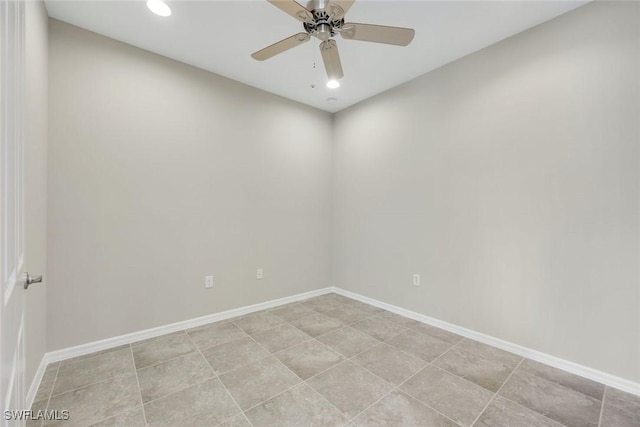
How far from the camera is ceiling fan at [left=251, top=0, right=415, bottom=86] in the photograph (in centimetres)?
150

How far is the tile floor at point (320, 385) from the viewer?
157 cm

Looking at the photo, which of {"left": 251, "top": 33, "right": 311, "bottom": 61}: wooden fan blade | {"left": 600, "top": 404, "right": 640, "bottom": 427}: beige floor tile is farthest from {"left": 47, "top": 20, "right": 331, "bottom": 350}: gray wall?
{"left": 600, "top": 404, "right": 640, "bottom": 427}: beige floor tile

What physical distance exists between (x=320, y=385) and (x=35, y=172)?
7.75ft

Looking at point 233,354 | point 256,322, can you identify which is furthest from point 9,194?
point 256,322

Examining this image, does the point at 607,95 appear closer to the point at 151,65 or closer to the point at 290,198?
the point at 290,198

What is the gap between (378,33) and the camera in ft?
5.57

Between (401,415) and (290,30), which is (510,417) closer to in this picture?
(401,415)

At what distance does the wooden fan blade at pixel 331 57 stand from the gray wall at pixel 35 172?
5.61 ft

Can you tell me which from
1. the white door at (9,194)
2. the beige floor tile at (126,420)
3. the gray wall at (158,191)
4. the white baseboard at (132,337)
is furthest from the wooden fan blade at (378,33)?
the white baseboard at (132,337)

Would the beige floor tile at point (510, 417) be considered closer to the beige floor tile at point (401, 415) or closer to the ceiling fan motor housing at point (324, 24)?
the beige floor tile at point (401, 415)

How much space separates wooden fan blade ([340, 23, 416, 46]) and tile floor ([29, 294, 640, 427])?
2285mm

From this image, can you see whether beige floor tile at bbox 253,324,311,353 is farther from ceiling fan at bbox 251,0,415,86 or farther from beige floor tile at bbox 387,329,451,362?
ceiling fan at bbox 251,0,415,86

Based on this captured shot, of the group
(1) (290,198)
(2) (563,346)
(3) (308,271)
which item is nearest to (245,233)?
(1) (290,198)

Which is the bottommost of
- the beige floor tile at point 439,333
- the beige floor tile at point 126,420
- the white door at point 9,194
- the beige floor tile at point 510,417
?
the beige floor tile at point 510,417
